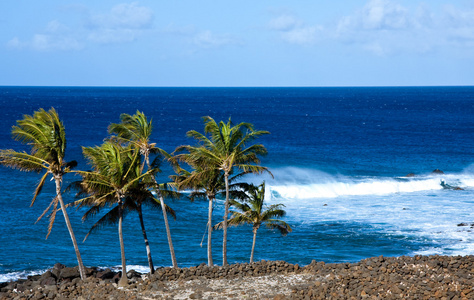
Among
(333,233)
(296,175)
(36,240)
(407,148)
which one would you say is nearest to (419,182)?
(296,175)

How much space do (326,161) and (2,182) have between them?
4452cm

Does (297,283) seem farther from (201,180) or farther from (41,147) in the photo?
(41,147)

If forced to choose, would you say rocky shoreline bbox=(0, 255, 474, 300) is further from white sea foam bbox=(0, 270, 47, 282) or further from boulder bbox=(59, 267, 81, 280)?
white sea foam bbox=(0, 270, 47, 282)

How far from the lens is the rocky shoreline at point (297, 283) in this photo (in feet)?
69.9

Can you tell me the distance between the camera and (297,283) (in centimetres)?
2338

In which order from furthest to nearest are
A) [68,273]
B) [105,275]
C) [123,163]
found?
[68,273], [105,275], [123,163]

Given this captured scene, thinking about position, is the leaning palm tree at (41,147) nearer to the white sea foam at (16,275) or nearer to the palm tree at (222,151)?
the palm tree at (222,151)

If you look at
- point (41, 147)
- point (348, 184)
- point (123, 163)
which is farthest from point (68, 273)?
point (348, 184)

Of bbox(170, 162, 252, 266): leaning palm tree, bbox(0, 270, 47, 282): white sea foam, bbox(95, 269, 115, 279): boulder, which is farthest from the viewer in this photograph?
bbox(0, 270, 47, 282): white sea foam

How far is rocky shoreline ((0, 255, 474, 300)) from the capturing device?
2130cm

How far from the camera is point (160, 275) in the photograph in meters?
24.7

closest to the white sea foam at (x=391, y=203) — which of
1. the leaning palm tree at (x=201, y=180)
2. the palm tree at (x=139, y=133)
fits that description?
the leaning palm tree at (x=201, y=180)

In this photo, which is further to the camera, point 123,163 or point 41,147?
point 123,163

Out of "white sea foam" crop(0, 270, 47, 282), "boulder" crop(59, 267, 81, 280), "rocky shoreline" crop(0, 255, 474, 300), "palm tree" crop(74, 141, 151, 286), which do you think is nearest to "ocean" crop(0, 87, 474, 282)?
"white sea foam" crop(0, 270, 47, 282)
